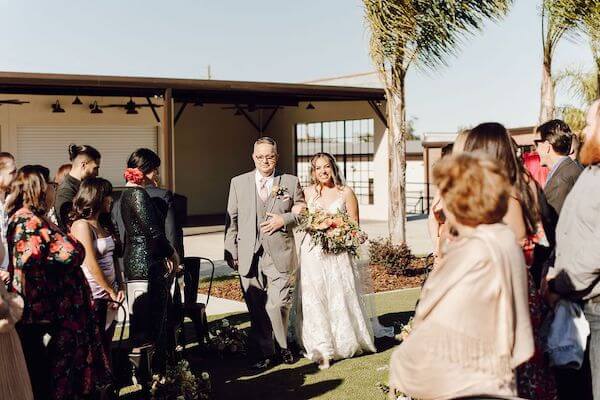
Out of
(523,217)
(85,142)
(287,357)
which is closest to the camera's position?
(523,217)

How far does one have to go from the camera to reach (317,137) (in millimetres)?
28672

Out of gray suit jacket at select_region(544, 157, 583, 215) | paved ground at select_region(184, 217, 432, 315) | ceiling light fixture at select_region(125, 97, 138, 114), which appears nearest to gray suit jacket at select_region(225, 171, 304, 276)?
gray suit jacket at select_region(544, 157, 583, 215)

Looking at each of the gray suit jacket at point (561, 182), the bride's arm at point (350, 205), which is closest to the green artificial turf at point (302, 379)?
the bride's arm at point (350, 205)

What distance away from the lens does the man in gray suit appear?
7191 millimetres

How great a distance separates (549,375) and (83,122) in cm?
2241

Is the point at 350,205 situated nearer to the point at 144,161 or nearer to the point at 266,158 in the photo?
the point at 266,158

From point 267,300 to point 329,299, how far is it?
2.11 ft

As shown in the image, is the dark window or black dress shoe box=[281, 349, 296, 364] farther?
the dark window

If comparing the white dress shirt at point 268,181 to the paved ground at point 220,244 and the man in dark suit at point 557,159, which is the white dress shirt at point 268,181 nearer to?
the man in dark suit at point 557,159

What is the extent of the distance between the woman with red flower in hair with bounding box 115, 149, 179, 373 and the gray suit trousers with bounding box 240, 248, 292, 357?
1043 millimetres

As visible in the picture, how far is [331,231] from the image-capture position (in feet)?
24.2

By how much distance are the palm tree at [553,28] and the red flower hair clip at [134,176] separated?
1023cm

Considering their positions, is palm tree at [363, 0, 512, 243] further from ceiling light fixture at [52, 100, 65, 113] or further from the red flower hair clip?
ceiling light fixture at [52, 100, 65, 113]

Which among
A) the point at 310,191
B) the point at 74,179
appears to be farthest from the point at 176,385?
the point at 310,191
